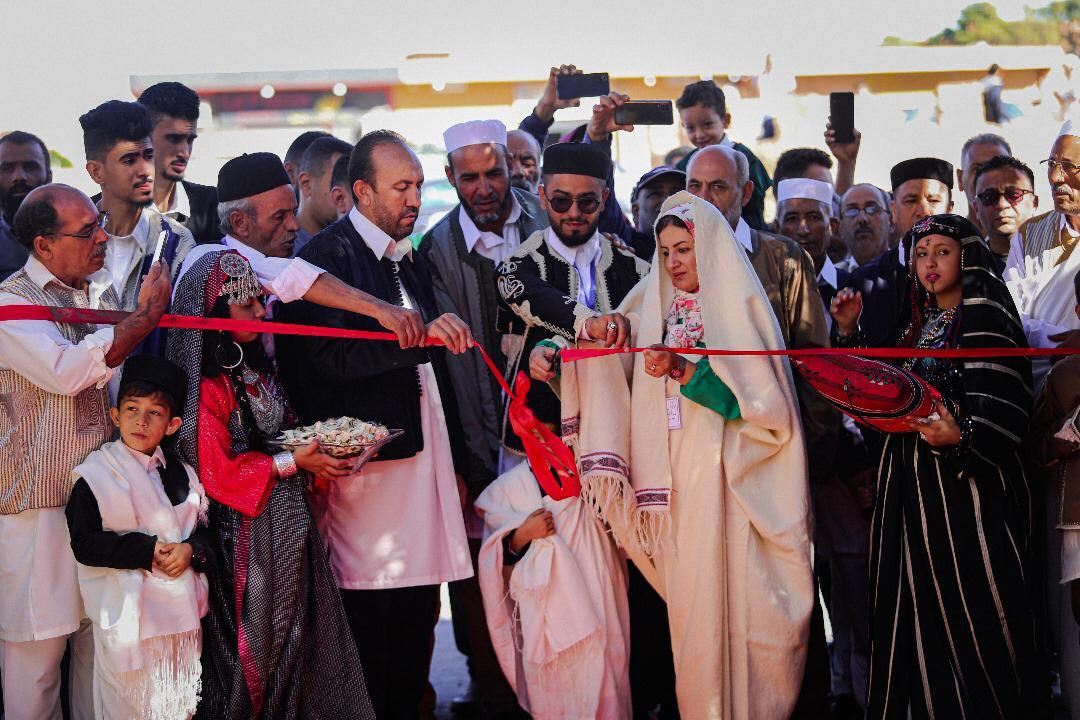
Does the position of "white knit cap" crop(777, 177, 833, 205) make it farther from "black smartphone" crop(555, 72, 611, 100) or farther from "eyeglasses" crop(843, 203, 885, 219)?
"black smartphone" crop(555, 72, 611, 100)

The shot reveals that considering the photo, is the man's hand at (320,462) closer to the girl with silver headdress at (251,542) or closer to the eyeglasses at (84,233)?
the girl with silver headdress at (251,542)

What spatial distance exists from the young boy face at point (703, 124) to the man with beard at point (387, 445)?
2601 mm

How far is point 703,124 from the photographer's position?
7371mm

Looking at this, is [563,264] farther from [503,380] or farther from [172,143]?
[172,143]

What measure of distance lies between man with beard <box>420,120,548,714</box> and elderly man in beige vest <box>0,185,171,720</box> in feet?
5.45

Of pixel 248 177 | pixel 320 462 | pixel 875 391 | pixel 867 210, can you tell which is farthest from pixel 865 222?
pixel 320 462

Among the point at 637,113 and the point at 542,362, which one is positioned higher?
the point at 637,113

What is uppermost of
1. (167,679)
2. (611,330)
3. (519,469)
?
(611,330)

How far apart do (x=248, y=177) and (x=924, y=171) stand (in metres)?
3.90

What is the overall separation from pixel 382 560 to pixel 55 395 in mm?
1482

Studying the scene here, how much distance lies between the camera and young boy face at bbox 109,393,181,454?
4.58m

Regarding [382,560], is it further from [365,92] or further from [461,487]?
[365,92]

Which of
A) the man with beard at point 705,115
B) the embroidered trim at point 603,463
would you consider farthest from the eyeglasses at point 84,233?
the man with beard at point 705,115

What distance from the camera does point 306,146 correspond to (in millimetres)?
7211
